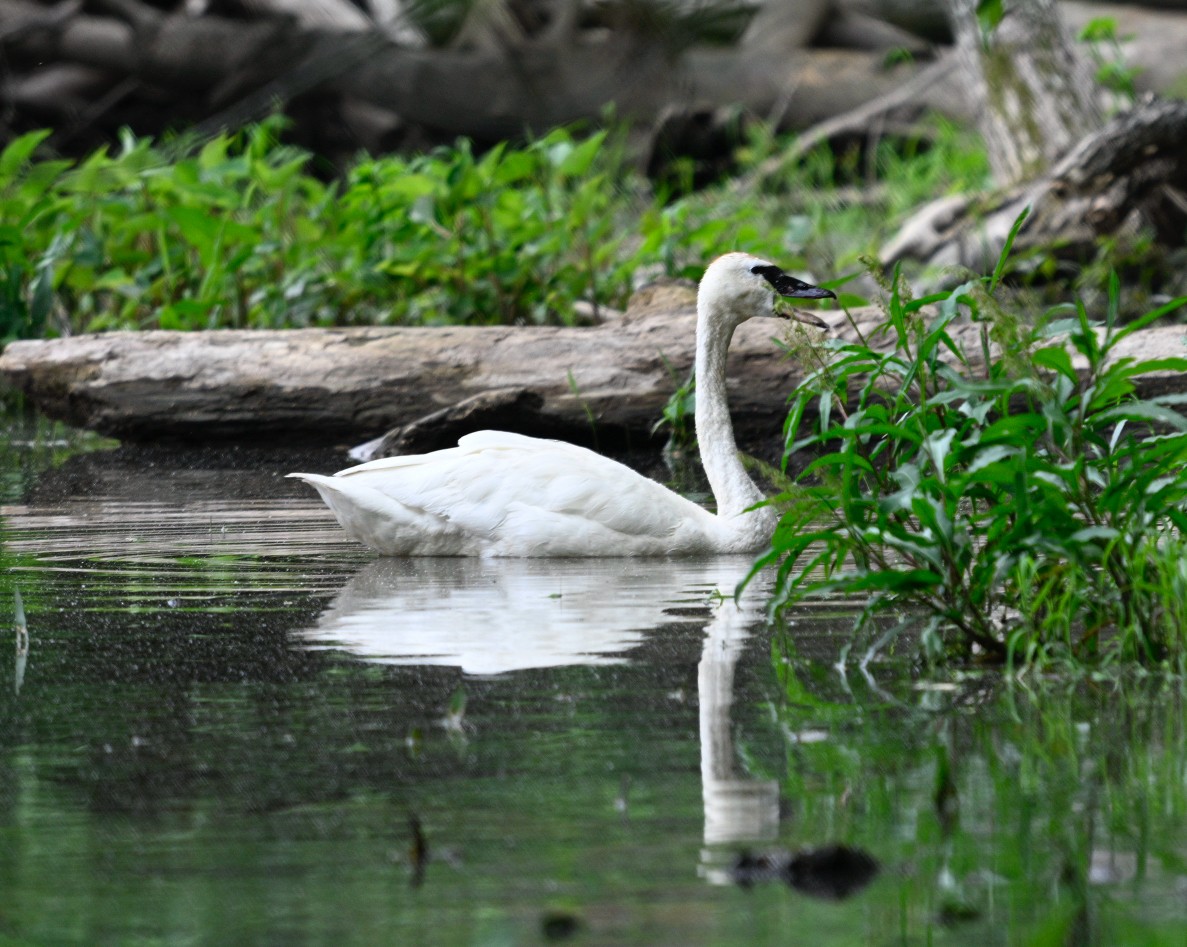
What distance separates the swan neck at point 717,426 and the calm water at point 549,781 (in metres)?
1.34

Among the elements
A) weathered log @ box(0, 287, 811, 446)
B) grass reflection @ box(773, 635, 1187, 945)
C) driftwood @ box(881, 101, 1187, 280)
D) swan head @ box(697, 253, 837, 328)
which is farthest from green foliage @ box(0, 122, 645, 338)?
grass reflection @ box(773, 635, 1187, 945)

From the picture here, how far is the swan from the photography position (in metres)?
6.01

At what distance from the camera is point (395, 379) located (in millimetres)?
8594

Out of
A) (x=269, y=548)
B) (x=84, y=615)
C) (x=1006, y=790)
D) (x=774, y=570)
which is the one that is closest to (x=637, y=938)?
(x=1006, y=790)

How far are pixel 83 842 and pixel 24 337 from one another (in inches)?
319

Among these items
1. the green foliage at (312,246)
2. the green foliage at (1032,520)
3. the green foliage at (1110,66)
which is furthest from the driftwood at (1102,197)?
the green foliage at (1032,520)

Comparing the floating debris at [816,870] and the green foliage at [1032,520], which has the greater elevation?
the green foliage at [1032,520]

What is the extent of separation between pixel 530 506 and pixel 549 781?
2.96m

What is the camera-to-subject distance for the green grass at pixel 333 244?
32.1 ft

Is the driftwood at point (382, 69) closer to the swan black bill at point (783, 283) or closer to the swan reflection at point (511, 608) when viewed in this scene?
the swan reflection at point (511, 608)

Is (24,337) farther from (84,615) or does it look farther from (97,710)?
(97,710)

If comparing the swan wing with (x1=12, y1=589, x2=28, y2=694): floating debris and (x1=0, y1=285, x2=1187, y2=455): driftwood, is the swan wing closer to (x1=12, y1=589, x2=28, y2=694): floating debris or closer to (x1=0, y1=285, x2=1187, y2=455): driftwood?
(x1=12, y1=589, x2=28, y2=694): floating debris

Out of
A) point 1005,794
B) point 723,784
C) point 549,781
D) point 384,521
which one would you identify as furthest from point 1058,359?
point 384,521

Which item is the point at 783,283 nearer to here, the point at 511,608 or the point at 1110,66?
the point at 511,608
